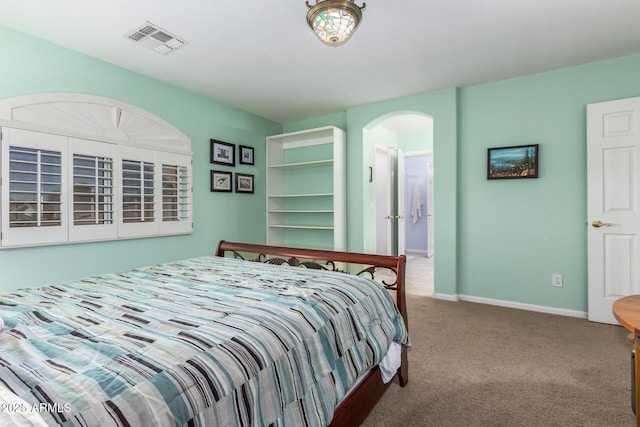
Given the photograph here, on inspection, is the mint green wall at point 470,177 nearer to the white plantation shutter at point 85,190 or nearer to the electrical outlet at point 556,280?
the electrical outlet at point 556,280

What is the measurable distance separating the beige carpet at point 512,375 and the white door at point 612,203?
344 millimetres

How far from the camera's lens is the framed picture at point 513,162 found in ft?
10.6

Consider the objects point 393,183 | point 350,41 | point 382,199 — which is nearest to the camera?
point 350,41

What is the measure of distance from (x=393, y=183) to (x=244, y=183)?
265cm

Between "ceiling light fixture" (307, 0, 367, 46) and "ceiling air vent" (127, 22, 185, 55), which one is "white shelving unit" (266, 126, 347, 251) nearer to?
"ceiling air vent" (127, 22, 185, 55)

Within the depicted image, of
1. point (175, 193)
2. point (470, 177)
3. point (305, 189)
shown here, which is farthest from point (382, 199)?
point (175, 193)

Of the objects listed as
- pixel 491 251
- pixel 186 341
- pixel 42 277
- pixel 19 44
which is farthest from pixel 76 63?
pixel 491 251

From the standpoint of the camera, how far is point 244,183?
4.32 metres

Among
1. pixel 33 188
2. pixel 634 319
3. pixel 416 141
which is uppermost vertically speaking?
pixel 416 141

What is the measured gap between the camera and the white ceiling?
83.8 inches

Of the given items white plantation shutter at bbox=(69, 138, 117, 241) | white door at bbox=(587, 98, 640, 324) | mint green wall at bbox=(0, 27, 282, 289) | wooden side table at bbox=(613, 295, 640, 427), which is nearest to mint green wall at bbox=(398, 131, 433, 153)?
mint green wall at bbox=(0, 27, 282, 289)

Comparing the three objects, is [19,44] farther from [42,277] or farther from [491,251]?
[491,251]

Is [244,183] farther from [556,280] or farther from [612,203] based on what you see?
[612,203]

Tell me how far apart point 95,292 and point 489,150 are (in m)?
3.68
